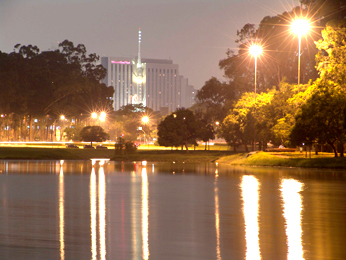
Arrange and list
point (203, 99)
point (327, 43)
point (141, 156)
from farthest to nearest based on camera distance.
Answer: point (203, 99) < point (141, 156) < point (327, 43)

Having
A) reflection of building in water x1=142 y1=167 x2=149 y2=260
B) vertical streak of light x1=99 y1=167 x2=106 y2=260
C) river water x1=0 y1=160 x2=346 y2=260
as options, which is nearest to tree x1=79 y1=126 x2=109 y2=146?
vertical streak of light x1=99 y1=167 x2=106 y2=260

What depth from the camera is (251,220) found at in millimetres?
10578

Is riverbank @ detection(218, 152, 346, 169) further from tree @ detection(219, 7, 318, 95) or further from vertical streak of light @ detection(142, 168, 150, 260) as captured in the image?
tree @ detection(219, 7, 318, 95)

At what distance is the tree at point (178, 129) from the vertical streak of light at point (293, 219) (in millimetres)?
44113

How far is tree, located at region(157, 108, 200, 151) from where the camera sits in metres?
62.1

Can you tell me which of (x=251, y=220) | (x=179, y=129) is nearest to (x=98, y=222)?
(x=251, y=220)

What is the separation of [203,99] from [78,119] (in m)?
41.0

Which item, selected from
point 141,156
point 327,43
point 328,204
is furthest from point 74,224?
point 141,156

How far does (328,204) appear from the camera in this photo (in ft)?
43.8

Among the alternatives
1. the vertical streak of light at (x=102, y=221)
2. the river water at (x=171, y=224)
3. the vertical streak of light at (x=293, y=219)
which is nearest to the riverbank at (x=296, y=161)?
the vertical streak of light at (x=293, y=219)

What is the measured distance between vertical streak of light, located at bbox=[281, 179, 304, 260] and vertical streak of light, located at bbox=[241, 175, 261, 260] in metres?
0.57

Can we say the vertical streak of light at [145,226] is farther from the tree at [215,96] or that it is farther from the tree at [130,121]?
the tree at [130,121]

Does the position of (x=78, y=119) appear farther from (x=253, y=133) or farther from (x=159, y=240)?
(x=159, y=240)

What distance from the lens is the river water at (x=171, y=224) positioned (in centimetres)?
756
